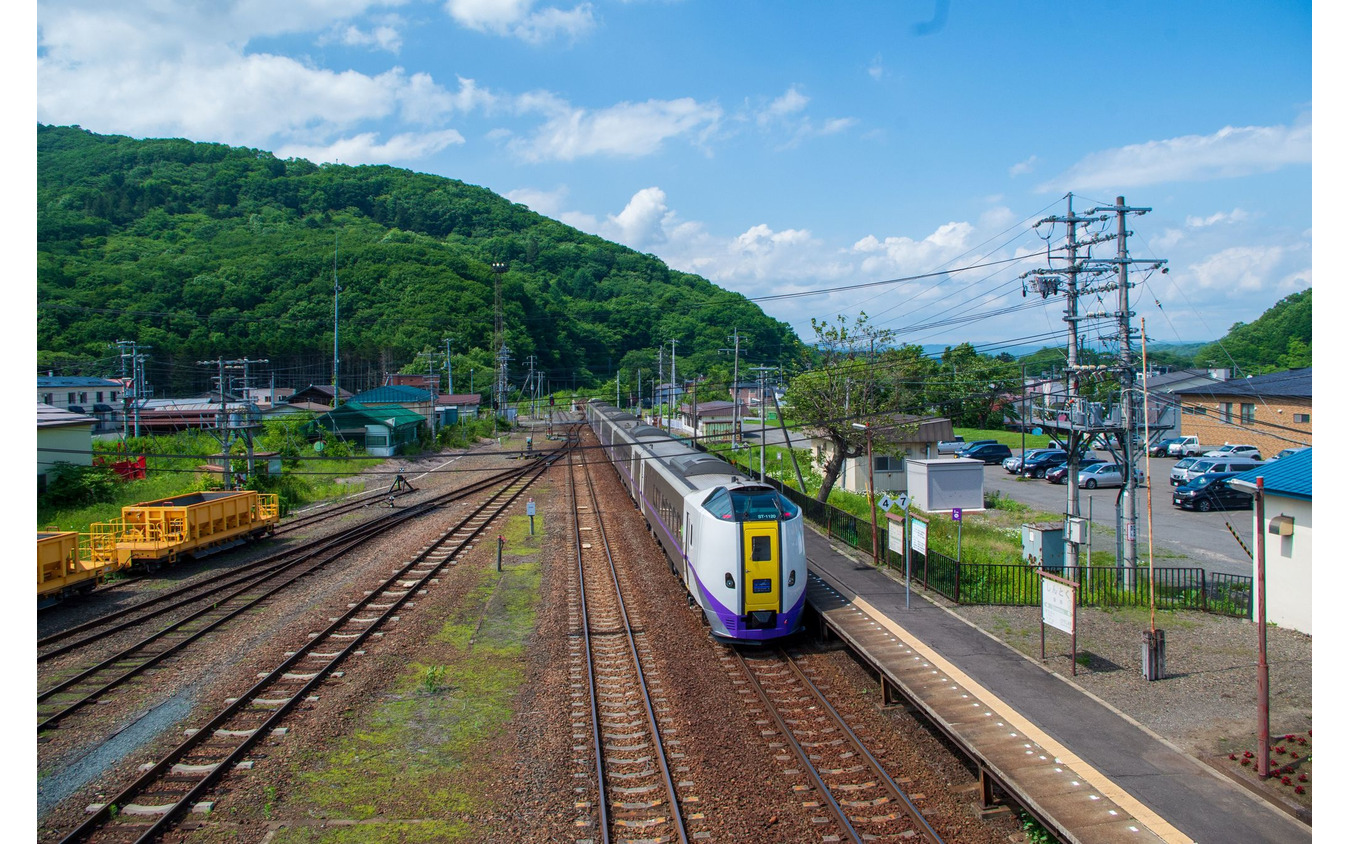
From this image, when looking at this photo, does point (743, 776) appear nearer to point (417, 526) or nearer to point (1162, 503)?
point (417, 526)

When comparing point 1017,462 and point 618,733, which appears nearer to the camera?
point 618,733

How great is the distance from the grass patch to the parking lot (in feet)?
44.6

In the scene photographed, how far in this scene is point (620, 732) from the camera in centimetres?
990

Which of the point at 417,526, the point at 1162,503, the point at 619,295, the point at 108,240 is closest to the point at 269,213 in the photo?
the point at 108,240

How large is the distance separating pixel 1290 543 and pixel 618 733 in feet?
40.3

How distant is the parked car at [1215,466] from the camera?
3009 centimetres

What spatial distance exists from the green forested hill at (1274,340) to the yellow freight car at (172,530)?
85.3 m

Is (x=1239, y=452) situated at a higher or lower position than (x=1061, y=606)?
higher

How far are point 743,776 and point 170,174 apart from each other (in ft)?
408

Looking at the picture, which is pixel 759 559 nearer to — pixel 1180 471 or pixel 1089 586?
pixel 1089 586

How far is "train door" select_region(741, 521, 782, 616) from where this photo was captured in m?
12.4

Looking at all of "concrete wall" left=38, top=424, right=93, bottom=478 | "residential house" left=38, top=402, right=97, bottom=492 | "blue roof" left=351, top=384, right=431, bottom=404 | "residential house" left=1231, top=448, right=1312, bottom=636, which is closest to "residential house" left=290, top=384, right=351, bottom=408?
"blue roof" left=351, top=384, right=431, bottom=404

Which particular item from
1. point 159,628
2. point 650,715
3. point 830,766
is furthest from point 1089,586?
point 159,628

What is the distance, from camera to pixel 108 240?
3147 inches
